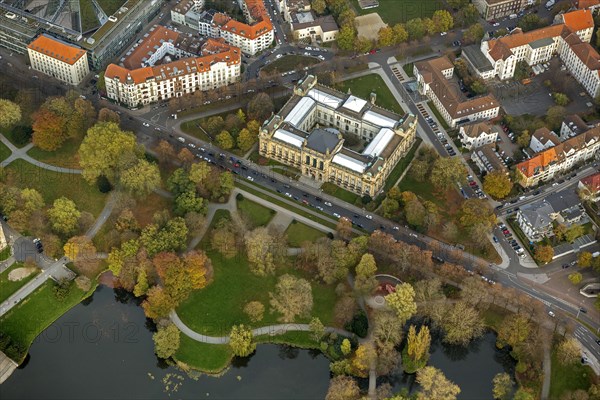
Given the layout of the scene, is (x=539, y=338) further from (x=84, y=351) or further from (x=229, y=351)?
(x=84, y=351)

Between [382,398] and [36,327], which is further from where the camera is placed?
[36,327]

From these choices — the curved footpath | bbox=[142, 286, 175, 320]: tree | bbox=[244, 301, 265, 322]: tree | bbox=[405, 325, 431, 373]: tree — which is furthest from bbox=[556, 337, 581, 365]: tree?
bbox=[142, 286, 175, 320]: tree

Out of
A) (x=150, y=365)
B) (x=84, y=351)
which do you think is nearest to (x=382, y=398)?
(x=150, y=365)

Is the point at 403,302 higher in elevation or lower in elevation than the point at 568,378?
higher

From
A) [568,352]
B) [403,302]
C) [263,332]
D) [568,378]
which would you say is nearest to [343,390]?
[263,332]

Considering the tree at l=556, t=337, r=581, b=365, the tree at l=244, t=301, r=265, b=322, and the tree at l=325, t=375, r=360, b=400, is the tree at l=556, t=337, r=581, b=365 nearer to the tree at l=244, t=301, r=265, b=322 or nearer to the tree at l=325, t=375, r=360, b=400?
the tree at l=325, t=375, r=360, b=400

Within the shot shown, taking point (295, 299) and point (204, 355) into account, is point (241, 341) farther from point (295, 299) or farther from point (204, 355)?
point (295, 299)

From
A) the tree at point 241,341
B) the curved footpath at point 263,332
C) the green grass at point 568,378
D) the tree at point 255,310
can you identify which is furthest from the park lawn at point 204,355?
the green grass at point 568,378
